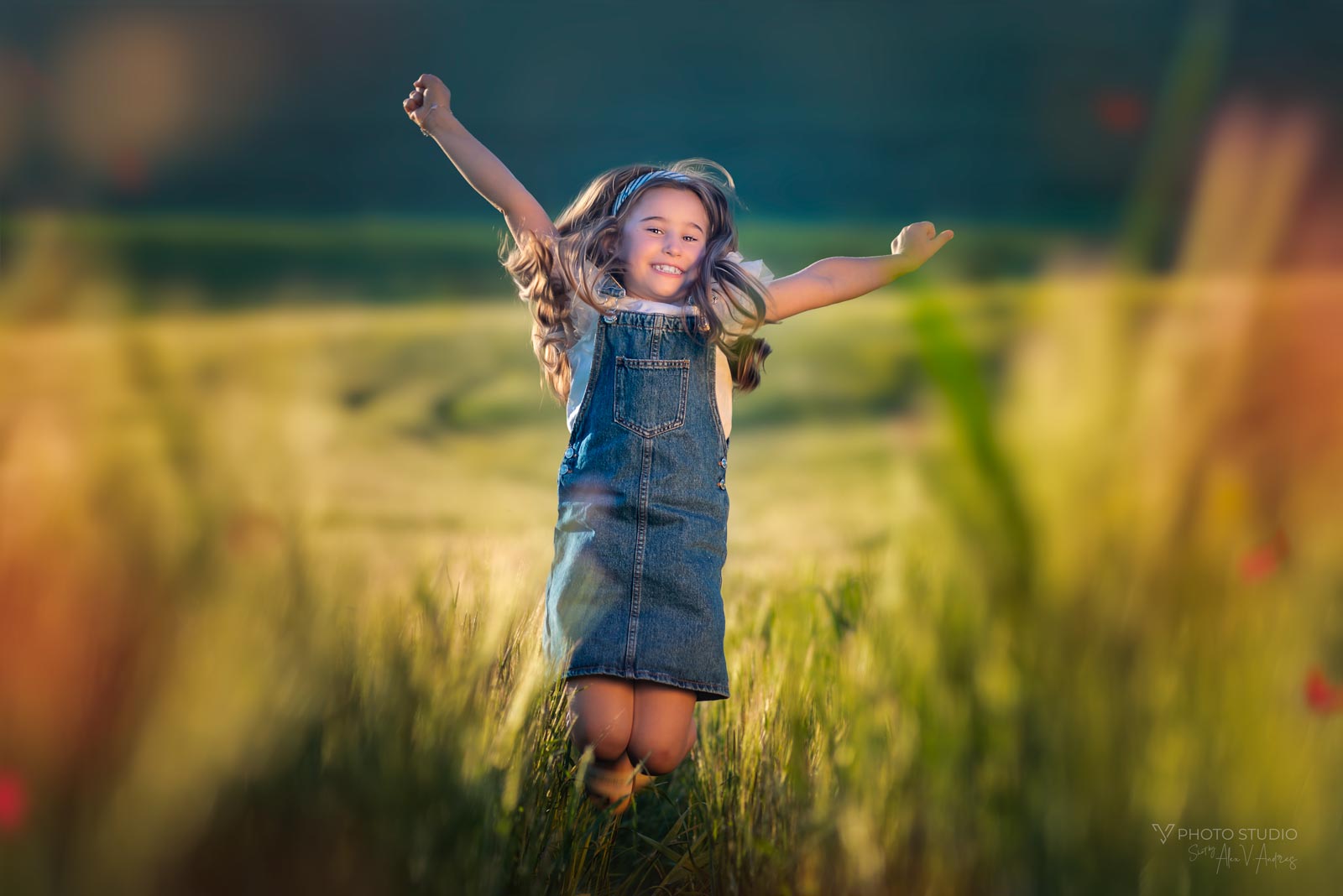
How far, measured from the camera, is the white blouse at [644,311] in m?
2.12

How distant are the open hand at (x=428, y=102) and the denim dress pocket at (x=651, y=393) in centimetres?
63

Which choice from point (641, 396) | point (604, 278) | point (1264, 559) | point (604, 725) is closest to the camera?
point (1264, 559)

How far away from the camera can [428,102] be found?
225cm

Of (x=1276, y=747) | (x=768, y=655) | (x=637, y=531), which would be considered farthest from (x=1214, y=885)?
(x=768, y=655)

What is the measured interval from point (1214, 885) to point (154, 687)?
73 centimetres

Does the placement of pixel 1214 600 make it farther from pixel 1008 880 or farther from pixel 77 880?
pixel 77 880

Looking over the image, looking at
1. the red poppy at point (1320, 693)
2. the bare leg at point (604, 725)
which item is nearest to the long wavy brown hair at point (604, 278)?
the bare leg at point (604, 725)

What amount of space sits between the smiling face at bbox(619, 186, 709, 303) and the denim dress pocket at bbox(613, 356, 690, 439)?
0.17 m

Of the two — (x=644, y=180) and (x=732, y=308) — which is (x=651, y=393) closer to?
(x=732, y=308)

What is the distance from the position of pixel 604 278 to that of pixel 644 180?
240 mm

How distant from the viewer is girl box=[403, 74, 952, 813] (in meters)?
1.95

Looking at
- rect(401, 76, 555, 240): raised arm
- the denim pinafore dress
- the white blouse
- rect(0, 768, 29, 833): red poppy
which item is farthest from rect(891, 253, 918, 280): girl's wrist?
rect(0, 768, 29, 833): red poppy

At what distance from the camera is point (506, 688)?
146 cm

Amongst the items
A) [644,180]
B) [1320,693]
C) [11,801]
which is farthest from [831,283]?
[11,801]
